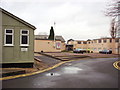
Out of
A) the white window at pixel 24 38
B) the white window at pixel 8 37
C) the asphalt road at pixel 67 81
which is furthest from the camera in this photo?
the white window at pixel 24 38

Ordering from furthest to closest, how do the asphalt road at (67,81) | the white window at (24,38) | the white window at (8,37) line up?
the white window at (24,38), the white window at (8,37), the asphalt road at (67,81)

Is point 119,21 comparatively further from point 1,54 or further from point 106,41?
point 106,41

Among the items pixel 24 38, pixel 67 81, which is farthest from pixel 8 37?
pixel 67 81

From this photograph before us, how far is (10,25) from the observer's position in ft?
35.9

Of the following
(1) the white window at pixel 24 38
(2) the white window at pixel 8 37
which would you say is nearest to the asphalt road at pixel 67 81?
(1) the white window at pixel 24 38

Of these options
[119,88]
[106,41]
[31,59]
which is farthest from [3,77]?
[106,41]

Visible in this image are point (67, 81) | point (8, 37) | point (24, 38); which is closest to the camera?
point (67, 81)

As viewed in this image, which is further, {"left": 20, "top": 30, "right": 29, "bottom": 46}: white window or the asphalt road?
{"left": 20, "top": 30, "right": 29, "bottom": 46}: white window

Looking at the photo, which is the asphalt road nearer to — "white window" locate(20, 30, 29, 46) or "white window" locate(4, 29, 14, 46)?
"white window" locate(20, 30, 29, 46)

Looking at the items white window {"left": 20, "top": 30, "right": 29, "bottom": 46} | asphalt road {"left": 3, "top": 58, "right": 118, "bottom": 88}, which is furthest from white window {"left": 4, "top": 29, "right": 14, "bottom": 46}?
asphalt road {"left": 3, "top": 58, "right": 118, "bottom": 88}

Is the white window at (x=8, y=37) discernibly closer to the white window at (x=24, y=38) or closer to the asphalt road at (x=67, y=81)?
the white window at (x=24, y=38)

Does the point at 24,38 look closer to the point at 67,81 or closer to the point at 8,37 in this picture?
the point at 8,37

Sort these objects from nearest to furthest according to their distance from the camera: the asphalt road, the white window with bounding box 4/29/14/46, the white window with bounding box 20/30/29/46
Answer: the asphalt road < the white window with bounding box 4/29/14/46 < the white window with bounding box 20/30/29/46

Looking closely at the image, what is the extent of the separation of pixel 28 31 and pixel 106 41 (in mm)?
35707
